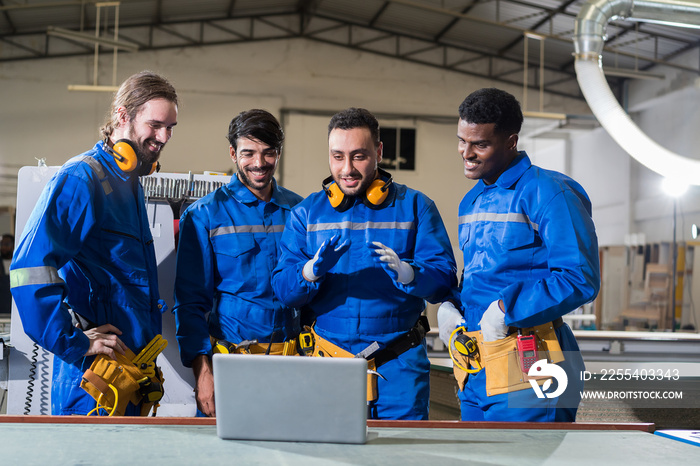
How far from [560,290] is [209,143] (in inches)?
428

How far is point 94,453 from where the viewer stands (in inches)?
49.9

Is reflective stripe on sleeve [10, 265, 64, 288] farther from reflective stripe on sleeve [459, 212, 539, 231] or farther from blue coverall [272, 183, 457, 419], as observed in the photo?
reflective stripe on sleeve [459, 212, 539, 231]

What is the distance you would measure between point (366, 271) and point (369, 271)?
0.01 meters

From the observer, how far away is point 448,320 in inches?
83.7

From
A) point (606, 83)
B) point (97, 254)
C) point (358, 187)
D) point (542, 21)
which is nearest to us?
point (97, 254)

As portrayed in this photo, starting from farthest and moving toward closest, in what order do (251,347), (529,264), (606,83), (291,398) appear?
(606,83) → (251,347) → (529,264) → (291,398)

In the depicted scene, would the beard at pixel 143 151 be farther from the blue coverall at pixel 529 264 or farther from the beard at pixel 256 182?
the blue coverall at pixel 529 264

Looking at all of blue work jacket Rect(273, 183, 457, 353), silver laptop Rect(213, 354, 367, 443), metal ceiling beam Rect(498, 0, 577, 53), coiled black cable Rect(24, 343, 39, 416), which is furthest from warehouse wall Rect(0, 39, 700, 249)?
silver laptop Rect(213, 354, 367, 443)

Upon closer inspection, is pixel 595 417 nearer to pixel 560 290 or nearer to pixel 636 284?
pixel 560 290

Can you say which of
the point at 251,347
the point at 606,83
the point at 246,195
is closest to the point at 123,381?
the point at 251,347

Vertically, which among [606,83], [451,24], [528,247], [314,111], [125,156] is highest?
[451,24]

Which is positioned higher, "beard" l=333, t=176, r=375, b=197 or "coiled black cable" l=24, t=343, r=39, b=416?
"beard" l=333, t=176, r=375, b=197

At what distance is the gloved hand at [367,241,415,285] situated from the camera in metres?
1.98

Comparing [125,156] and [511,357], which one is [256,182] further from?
[511,357]
